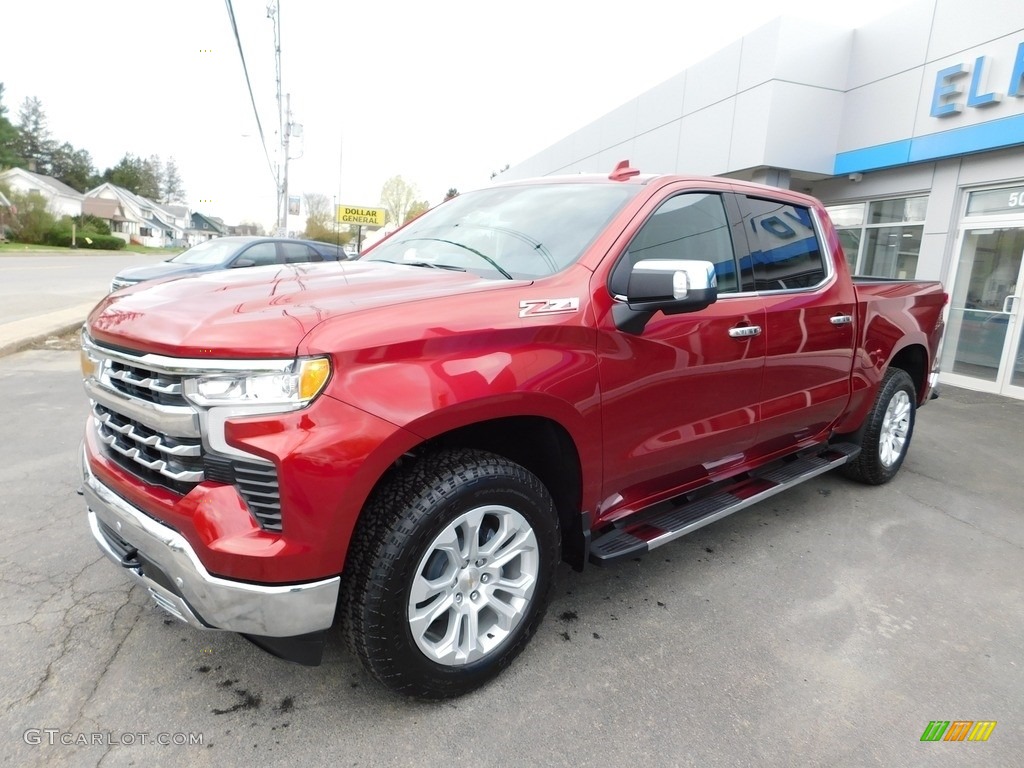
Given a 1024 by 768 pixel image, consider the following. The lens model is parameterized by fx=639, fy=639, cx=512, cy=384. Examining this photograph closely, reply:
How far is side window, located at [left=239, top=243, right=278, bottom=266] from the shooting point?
35.4 feet

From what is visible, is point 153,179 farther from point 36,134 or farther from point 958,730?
point 958,730

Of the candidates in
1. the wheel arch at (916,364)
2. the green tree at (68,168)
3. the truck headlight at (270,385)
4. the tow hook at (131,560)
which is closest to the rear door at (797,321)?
the wheel arch at (916,364)

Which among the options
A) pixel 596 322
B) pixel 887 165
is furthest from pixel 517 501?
pixel 887 165

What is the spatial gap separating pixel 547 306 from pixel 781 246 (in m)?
1.84

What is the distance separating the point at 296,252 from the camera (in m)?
11.7

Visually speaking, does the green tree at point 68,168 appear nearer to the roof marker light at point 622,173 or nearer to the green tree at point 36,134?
the green tree at point 36,134

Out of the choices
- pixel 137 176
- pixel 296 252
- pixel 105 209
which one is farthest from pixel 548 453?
pixel 137 176

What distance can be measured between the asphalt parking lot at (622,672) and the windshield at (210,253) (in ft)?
26.1

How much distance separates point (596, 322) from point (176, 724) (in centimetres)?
196

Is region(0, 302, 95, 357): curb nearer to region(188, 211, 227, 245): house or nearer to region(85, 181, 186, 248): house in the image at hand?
region(85, 181, 186, 248): house

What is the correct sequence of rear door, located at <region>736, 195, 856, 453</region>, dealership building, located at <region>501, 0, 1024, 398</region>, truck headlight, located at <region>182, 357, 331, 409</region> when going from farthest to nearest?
dealership building, located at <region>501, 0, 1024, 398</region>
rear door, located at <region>736, 195, 856, 453</region>
truck headlight, located at <region>182, 357, 331, 409</region>

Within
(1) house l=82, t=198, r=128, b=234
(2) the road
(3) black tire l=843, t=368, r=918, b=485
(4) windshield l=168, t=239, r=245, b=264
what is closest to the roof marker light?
(3) black tire l=843, t=368, r=918, b=485

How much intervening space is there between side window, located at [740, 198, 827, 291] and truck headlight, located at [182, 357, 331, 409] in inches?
88.5

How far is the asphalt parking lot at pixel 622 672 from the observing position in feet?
6.73
